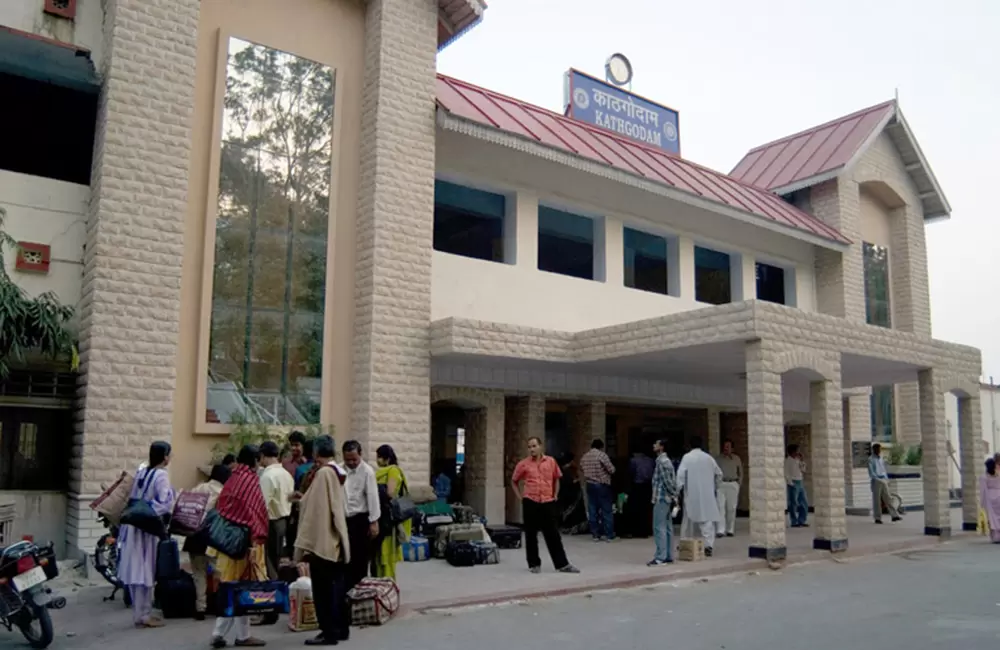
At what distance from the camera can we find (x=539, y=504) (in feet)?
34.0

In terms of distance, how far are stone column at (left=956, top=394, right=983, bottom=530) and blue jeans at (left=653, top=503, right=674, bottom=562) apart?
8.19m

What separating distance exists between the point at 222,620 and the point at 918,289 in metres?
21.4

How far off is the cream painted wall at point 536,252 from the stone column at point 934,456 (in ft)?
15.9

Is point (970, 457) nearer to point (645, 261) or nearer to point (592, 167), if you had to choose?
point (645, 261)

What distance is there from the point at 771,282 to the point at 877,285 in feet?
12.7


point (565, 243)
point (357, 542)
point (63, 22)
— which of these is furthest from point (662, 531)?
point (63, 22)

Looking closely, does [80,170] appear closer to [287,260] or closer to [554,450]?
[287,260]

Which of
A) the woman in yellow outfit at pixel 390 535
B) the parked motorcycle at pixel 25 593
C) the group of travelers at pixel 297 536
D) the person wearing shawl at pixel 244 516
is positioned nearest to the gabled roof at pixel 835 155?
the woman in yellow outfit at pixel 390 535

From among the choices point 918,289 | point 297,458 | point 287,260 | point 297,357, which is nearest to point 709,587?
point 297,458

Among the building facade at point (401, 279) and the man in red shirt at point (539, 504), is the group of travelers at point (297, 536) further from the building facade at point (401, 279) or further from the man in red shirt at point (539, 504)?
the building facade at point (401, 279)

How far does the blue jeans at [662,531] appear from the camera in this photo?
36.8 feet

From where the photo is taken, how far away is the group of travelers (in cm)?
702

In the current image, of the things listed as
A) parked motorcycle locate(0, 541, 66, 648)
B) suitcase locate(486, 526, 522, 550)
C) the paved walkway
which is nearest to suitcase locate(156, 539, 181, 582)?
parked motorcycle locate(0, 541, 66, 648)

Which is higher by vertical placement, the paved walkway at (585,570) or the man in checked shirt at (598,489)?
the man in checked shirt at (598,489)
